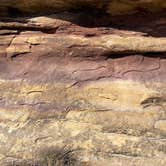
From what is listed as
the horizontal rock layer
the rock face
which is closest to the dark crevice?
the rock face

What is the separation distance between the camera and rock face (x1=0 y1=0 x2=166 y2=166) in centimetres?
212

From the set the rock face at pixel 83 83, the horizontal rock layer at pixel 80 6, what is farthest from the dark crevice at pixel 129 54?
the horizontal rock layer at pixel 80 6

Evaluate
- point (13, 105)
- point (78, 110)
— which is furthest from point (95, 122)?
point (13, 105)

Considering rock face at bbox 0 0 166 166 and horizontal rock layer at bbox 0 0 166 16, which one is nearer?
rock face at bbox 0 0 166 166

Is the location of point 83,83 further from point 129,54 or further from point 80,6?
point 80,6

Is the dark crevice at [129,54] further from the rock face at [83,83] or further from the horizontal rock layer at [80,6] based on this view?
the horizontal rock layer at [80,6]

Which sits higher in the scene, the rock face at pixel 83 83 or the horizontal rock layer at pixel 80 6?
the horizontal rock layer at pixel 80 6

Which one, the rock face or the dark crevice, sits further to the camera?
the dark crevice

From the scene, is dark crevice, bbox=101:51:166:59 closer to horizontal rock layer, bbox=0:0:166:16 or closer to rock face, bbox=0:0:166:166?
rock face, bbox=0:0:166:166

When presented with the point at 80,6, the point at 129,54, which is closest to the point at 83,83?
the point at 129,54

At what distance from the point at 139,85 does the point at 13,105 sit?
0.67m

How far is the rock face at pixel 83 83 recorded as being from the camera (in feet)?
6.95

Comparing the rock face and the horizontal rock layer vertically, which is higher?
→ the horizontal rock layer

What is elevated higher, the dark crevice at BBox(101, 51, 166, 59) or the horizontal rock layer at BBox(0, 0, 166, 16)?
the horizontal rock layer at BBox(0, 0, 166, 16)
